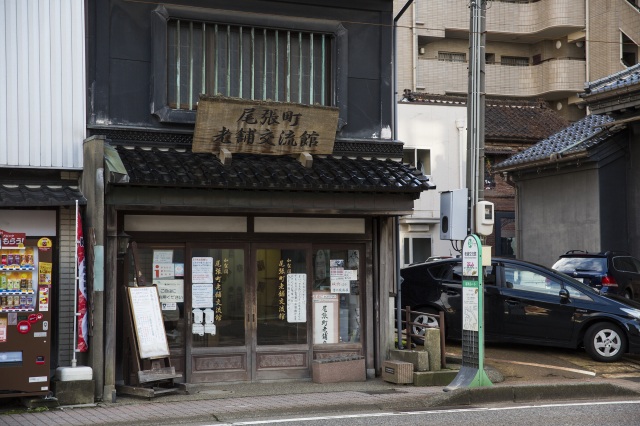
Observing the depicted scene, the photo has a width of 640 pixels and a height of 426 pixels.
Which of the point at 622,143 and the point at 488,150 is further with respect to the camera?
the point at 488,150

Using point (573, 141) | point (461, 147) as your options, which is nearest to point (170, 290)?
point (573, 141)

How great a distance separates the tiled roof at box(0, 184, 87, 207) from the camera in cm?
1246

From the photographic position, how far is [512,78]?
4234 cm

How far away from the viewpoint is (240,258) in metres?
14.5

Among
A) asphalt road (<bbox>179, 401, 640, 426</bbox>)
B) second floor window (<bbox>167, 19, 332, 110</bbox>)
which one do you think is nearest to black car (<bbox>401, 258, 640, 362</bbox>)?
asphalt road (<bbox>179, 401, 640, 426</bbox>)

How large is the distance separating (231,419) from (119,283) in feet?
11.0

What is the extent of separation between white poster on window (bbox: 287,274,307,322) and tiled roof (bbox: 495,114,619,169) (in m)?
12.5

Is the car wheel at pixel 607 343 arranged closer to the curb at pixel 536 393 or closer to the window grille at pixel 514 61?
the curb at pixel 536 393

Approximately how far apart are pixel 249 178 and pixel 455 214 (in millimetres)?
3347

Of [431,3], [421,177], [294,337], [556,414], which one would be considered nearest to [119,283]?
[294,337]

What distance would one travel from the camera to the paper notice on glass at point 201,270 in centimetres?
1423

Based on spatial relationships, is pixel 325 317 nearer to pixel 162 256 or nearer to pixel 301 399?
pixel 301 399

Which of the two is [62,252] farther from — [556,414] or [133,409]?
[556,414]

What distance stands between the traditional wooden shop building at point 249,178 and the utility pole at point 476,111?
1063mm
